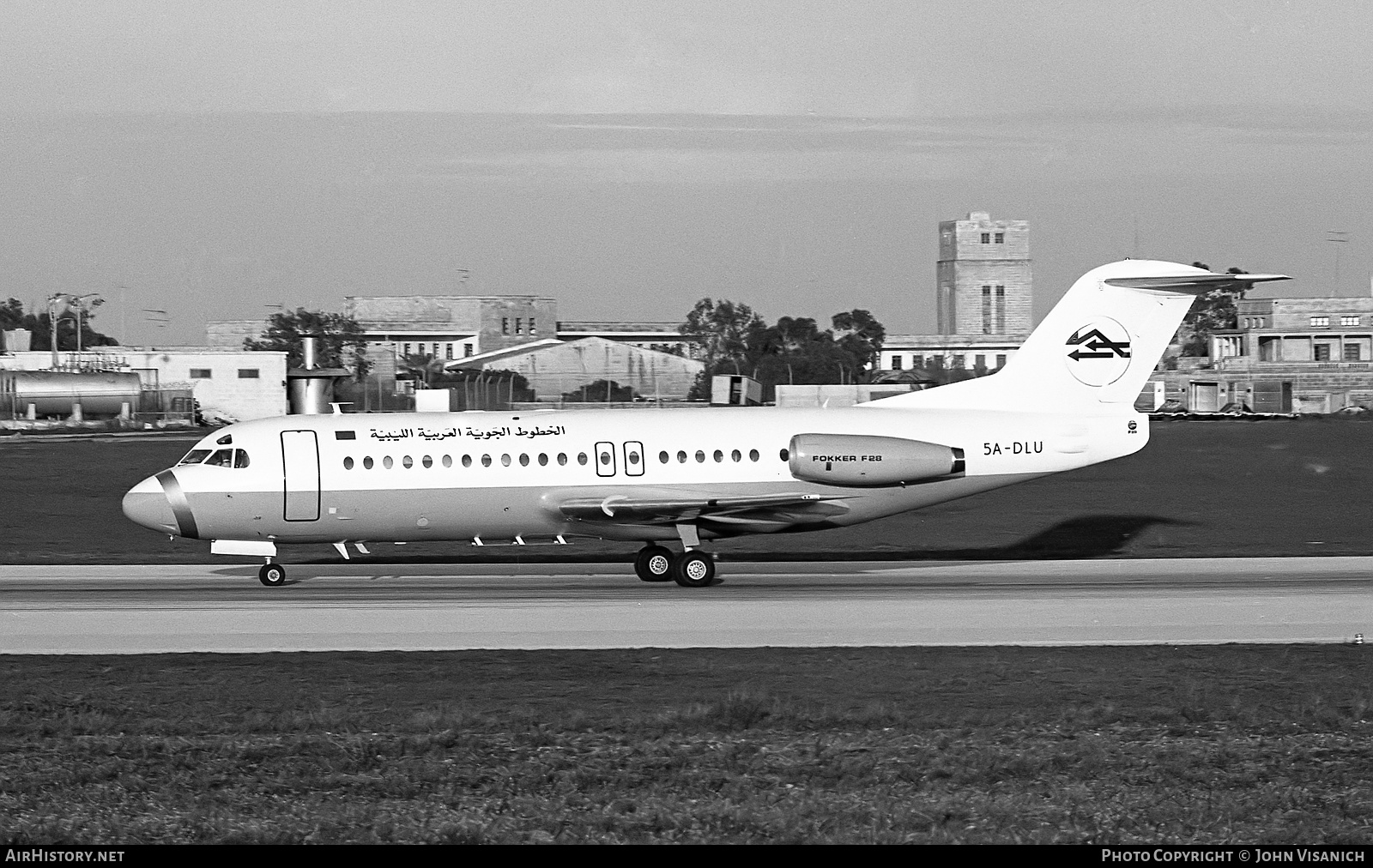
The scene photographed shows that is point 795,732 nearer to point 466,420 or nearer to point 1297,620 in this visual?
point 1297,620

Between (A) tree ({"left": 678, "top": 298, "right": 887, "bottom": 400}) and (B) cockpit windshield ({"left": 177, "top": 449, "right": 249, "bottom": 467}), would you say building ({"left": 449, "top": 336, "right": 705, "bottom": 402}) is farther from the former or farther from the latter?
(B) cockpit windshield ({"left": 177, "top": 449, "right": 249, "bottom": 467})

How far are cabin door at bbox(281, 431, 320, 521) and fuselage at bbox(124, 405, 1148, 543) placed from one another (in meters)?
0.02

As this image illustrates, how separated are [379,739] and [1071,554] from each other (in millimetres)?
23263

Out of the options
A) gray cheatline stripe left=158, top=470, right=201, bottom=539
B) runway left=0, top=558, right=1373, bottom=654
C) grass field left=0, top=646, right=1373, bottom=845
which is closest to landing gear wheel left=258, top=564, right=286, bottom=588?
runway left=0, top=558, right=1373, bottom=654

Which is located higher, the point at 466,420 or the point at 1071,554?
the point at 466,420

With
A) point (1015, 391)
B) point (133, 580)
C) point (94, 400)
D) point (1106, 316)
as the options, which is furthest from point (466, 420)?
point (94, 400)

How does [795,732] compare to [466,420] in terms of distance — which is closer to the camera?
[795,732]

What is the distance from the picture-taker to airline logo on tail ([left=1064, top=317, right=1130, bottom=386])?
29.0 m

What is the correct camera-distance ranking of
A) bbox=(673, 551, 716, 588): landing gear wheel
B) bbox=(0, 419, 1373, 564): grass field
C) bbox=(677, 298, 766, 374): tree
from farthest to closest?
1. bbox=(677, 298, 766, 374): tree
2. bbox=(0, 419, 1373, 564): grass field
3. bbox=(673, 551, 716, 588): landing gear wheel

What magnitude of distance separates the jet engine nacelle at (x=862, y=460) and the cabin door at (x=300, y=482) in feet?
27.6

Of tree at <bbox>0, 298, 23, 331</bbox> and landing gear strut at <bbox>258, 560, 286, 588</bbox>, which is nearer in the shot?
landing gear strut at <bbox>258, 560, 286, 588</bbox>

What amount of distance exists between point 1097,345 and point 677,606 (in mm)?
10294

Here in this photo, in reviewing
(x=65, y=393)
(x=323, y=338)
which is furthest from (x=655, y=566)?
(x=323, y=338)

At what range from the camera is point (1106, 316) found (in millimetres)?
29188
